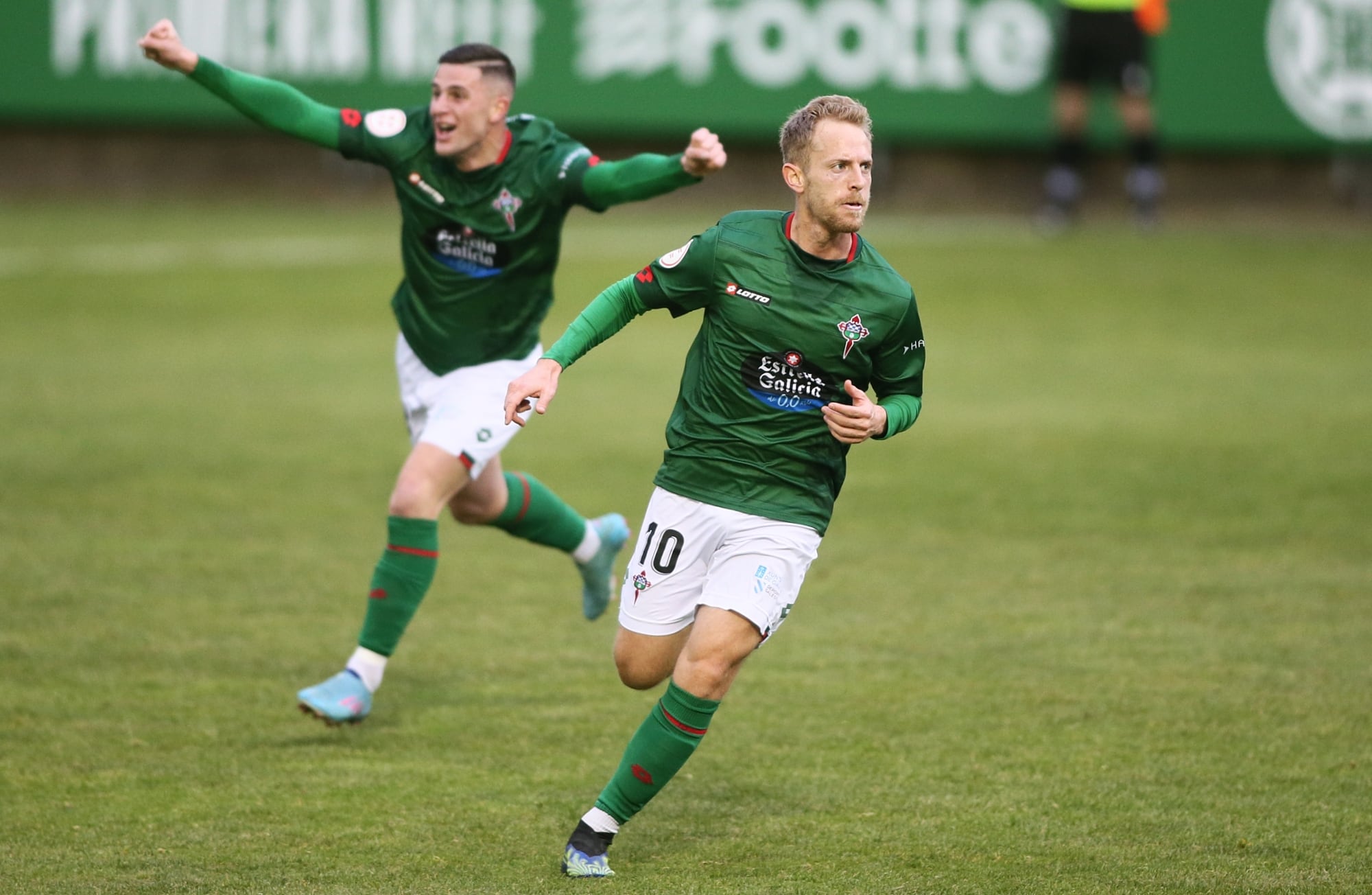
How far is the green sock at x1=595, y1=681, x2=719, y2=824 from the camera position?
4746 mm

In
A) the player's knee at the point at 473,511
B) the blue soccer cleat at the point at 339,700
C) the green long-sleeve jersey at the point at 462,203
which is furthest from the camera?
the player's knee at the point at 473,511

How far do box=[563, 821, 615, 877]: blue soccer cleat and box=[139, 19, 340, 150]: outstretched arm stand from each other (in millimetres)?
3013

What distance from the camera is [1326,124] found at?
2034cm

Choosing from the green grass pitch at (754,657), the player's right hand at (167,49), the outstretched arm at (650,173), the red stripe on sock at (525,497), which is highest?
the player's right hand at (167,49)

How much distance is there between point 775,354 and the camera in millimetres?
4945

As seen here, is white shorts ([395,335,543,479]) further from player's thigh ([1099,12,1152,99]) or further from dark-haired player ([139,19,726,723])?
player's thigh ([1099,12,1152,99])

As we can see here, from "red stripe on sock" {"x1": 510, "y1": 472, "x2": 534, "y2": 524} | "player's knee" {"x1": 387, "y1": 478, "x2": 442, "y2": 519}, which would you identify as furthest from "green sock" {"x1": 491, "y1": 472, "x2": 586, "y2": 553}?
"player's knee" {"x1": 387, "y1": 478, "x2": 442, "y2": 519}

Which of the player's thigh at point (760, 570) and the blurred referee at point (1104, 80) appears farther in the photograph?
the blurred referee at point (1104, 80)

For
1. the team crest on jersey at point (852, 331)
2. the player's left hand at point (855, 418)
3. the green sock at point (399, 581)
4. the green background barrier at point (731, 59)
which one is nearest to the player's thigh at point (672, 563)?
the player's left hand at point (855, 418)

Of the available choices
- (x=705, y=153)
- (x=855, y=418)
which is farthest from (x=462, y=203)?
(x=855, y=418)

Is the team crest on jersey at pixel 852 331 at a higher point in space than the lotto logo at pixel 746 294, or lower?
lower

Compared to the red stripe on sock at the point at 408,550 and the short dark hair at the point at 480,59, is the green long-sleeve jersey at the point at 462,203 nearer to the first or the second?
the short dark hair at the point at 480,59

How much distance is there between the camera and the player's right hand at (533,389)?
4668 millimetres

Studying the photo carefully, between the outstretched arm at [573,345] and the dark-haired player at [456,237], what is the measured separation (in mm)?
1215
